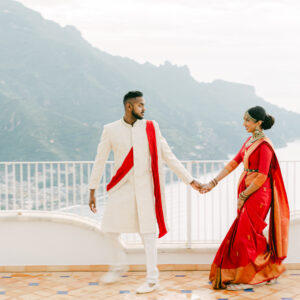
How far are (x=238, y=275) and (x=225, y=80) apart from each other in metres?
92.8

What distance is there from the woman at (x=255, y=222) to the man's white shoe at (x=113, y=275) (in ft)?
2.45

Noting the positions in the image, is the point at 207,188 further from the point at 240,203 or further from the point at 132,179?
the point at 132,179

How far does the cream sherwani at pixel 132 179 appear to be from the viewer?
10.2ft

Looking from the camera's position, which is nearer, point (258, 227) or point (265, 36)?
point (258, 227)

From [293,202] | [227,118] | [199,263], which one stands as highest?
[227,118]

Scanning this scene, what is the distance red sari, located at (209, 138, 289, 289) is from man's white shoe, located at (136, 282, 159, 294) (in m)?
0.42

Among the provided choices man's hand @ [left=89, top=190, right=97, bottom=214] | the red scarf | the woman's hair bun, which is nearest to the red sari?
the woman's hair bun

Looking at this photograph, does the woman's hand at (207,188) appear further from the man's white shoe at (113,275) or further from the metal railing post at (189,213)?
the man's white shoe at (113,275)

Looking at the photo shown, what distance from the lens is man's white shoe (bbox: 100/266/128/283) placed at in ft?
11.2

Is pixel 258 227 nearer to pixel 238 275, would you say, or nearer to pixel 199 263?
pixel 238 275

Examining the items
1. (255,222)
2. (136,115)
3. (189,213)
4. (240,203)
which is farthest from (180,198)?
(136,115)

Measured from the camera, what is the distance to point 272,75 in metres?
99.4

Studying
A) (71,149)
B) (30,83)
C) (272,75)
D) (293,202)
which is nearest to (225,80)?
(272,75)

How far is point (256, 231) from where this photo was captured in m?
3.21
